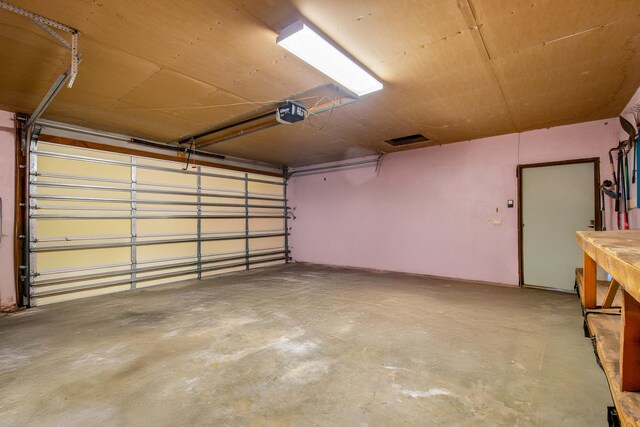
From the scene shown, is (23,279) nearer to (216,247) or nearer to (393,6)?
(216,247)

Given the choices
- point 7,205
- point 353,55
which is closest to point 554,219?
point 353,55

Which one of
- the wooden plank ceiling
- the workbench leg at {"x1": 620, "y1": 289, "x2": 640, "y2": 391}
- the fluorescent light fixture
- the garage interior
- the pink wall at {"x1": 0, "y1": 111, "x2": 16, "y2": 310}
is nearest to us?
the workbench leg at {"x1": 620, "y1": 289, "x2": 640, "y2": 391}

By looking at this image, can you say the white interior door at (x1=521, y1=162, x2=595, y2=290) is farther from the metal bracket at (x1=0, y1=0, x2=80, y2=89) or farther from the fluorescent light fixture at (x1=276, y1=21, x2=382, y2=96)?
the metal bracket at (x1=0, y1=0, x2=80, y2=89)

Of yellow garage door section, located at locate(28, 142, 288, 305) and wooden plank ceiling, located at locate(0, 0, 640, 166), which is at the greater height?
wooden plank ceiling, located at locate(0, 0, 640, 166)

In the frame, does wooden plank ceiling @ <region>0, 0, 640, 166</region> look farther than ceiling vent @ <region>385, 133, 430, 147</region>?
No

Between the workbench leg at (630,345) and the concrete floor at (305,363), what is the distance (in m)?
0.72

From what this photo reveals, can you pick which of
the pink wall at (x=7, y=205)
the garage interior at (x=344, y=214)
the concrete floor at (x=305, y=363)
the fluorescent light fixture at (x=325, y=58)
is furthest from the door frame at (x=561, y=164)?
the pink wall at (x=7, y=205)

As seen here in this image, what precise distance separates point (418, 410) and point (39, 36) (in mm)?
3878

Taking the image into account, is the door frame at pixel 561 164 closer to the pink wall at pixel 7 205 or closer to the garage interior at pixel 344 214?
the garage interior at pixel 344 214

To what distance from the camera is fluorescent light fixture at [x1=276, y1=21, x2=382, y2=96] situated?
7.25 feet

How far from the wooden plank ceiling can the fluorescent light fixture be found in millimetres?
80

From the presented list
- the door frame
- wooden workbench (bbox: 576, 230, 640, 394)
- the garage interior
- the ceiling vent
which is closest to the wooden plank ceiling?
the garage interior

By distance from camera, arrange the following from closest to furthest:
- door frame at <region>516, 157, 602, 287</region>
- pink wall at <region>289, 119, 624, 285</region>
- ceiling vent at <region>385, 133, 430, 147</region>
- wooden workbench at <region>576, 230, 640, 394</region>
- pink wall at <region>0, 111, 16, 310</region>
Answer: wooden workbench at <region>576, 230, 640, 394</region>
pink wall at <region>0, 111, 16, 310</region>
door frame at <region>516, 157, 602, 287</region>
pink wall at <region>289, 119, 624, 285</region>
ceiling vent at <region>385, 133, 430, 147</region>

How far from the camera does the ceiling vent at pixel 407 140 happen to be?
522 cm
